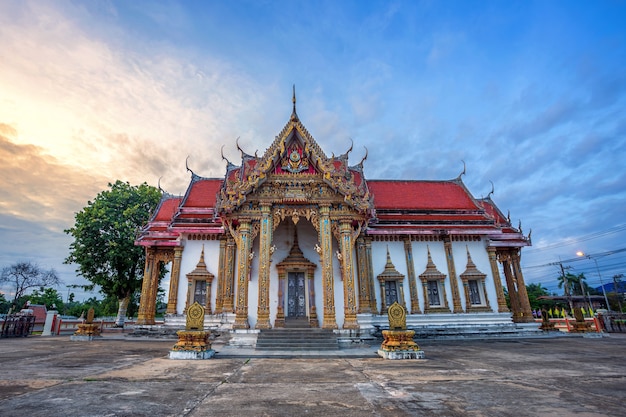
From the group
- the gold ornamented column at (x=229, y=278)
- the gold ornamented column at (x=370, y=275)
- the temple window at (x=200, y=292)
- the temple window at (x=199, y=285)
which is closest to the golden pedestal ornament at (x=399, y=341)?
the gold ornamented column at (x=370, y=275)

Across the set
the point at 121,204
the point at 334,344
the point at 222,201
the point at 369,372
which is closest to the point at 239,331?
the point at 334,344

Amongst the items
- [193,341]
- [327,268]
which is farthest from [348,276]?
[193,341]

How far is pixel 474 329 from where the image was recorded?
14.5m

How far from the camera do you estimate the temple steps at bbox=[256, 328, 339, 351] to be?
33.8 feet

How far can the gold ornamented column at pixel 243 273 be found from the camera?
11.6 m

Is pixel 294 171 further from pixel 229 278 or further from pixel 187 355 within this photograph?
pixel 187 355

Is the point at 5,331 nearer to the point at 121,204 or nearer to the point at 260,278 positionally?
the point at 121,204

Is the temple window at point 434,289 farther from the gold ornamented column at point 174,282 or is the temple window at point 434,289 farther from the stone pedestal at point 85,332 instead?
the stone pedestal at point 85,332

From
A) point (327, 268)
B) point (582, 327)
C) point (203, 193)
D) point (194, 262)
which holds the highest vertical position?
point (203, 193)

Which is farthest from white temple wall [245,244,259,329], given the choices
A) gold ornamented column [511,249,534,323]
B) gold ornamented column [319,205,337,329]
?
gold ornamented column [511,249,534,323]

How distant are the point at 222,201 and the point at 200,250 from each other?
399 centimetres

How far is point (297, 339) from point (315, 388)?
6278mm

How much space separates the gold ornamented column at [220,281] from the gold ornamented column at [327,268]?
5162mm

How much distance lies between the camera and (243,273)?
12.0 metres
